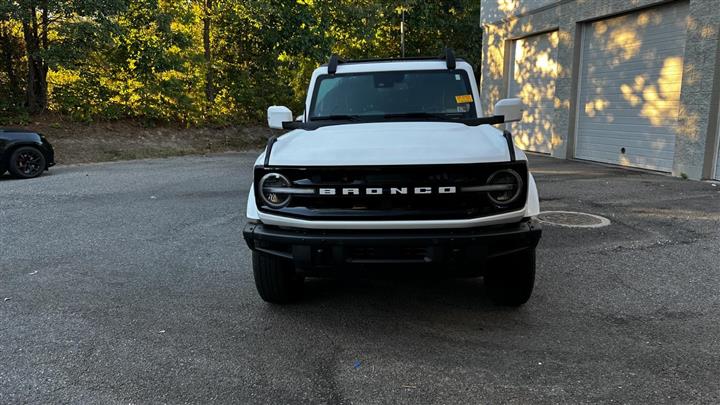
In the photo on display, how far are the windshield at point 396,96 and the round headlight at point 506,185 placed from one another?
1.41 meters

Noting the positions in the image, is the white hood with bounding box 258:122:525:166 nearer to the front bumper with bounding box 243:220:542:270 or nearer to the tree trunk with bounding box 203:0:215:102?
the front bumper with bounding box 243:220:542:270

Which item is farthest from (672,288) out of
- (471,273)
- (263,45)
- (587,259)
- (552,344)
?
(263,45)

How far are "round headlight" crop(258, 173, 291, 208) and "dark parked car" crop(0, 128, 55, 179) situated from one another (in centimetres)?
1027

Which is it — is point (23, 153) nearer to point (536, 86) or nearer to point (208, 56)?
point (208, 56)

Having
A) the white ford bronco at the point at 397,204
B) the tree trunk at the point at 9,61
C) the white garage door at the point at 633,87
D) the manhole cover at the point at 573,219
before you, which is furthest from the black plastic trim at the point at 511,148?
the tree trunk at the point at 9,61

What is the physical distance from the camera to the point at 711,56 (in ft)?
31.8

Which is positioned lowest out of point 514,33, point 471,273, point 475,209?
point 471,273

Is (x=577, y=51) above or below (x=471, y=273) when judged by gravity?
above

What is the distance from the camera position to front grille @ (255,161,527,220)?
10.6ft

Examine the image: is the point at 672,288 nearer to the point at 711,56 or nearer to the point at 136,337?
the point at 136,337

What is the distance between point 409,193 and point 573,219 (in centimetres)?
449

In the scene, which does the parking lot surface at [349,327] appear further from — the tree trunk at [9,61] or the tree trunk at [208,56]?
the tree trunk at [208,56]

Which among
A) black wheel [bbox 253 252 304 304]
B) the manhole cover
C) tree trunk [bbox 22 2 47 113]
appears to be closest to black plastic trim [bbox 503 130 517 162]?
black wheel [bbox 253 252 304 304]

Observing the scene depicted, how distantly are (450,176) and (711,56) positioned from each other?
29.5ft
